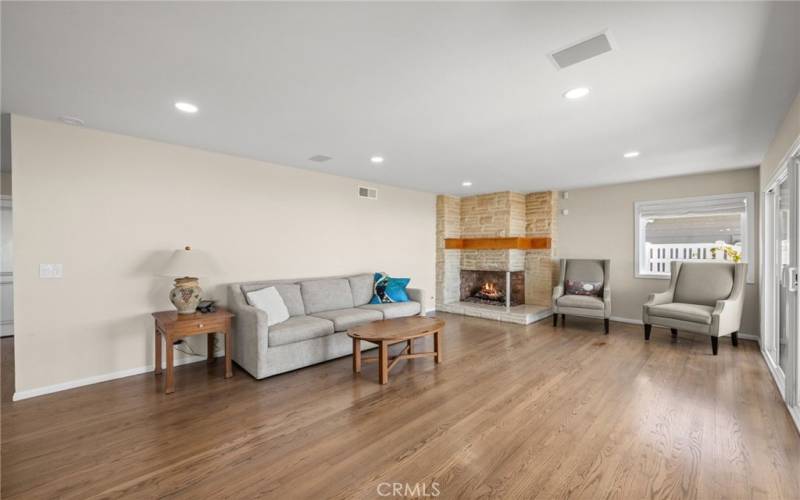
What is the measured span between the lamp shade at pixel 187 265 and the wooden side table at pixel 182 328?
40 centimetres

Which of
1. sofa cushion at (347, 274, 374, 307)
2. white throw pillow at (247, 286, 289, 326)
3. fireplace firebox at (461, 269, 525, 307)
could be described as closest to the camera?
white throw pillow at (247, 286, 289, 326)

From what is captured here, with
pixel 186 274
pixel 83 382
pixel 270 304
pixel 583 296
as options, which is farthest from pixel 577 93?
pixel 83 382

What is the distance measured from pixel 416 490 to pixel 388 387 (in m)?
1.32

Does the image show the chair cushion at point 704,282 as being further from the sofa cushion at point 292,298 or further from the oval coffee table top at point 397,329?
the sofa cushion at point 292,298

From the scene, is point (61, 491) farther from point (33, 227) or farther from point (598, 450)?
Answer: point (598, 450)

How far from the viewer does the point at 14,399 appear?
2.82 metres

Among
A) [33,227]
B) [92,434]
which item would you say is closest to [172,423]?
[92,434]

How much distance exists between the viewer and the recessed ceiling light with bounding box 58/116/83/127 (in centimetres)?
287

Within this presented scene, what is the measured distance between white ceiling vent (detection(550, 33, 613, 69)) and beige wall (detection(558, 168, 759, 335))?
14.7ft

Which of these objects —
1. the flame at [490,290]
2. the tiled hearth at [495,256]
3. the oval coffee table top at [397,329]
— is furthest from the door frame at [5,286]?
the flame at [490,290]

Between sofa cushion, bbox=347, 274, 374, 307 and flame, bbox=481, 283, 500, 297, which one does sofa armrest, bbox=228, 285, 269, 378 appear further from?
flame, bbox=481, 283, 500, 297

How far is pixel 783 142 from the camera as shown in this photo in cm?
296

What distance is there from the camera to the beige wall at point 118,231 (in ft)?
9.56

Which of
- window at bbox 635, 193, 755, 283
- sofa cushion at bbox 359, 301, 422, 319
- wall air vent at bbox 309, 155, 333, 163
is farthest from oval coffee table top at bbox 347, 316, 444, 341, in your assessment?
window at bbox 635, 193, 755, 283
